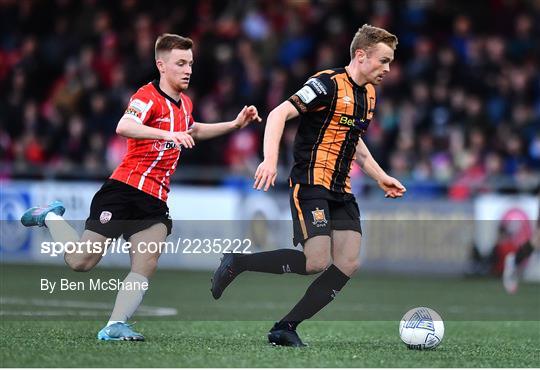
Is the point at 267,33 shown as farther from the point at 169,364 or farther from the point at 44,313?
the point at 169,364

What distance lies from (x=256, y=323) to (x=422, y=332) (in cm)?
243

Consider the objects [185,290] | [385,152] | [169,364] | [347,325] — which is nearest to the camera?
[169,364]

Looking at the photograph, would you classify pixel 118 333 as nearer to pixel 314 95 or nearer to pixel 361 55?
pixel 314 95

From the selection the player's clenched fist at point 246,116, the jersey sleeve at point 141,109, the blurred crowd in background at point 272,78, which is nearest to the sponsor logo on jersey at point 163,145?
the jersey sleeve at point 141,109

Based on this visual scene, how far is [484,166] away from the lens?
1786 centimetres

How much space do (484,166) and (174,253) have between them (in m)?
4.92

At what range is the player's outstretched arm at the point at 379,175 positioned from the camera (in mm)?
8586

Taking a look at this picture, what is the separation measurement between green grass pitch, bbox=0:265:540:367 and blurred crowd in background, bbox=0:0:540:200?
2187 mm

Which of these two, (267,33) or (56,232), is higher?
(267,33)

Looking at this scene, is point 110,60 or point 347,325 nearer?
point 347,325

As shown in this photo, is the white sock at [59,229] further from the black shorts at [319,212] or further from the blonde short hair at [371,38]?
the blonde short hair at [371,38]

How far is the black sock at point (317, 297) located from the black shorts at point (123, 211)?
1111mm

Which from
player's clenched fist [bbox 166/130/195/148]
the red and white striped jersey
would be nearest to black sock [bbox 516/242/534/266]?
the red and white striped jersey

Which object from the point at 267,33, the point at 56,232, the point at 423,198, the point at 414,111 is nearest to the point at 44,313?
the point at 56,232
